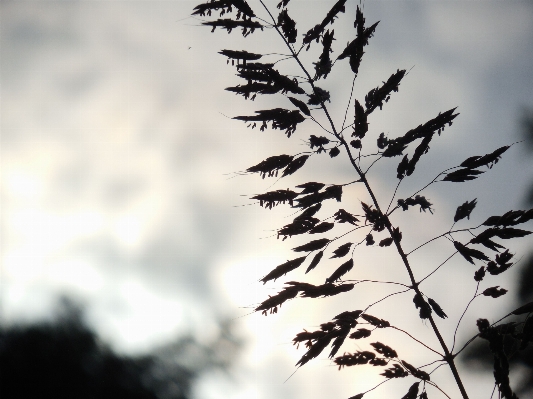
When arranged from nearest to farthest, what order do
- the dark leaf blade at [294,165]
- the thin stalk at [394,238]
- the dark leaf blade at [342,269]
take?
the thin stalk at [394,238]
the dark leaf blade at [342,269]
the dark leaf blade at [294,165]

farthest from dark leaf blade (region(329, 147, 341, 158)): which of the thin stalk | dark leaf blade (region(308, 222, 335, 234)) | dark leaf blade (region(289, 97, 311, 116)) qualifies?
dark leaf blade (region(308, 222, 335, 234))

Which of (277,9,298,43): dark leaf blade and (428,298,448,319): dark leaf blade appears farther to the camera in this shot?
(277,9,298,43): dark leaf blade

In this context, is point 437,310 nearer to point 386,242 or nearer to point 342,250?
point 386,242

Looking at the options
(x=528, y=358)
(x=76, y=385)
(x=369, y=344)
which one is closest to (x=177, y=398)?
(x=76, y=385)

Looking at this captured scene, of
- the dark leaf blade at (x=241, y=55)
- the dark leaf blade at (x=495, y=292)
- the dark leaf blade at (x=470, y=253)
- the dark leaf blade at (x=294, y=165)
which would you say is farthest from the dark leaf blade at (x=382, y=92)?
the dark leaf blade at (x=495, y=292)

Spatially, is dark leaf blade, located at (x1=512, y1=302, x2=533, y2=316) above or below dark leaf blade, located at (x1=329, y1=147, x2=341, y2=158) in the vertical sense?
below

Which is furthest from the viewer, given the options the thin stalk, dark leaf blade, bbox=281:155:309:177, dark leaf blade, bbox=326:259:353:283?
dark leaf blade, bbox=281:155:309:177

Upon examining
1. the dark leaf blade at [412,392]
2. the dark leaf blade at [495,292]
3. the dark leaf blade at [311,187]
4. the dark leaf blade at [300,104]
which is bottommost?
the dark leaf blade at [412,392]

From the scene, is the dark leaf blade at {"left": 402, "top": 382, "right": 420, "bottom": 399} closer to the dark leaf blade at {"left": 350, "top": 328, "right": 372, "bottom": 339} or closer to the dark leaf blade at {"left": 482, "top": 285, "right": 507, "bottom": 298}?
the dark leaf blade at {"left": 350, "top": 328, "right": 372, "bottom": 339}

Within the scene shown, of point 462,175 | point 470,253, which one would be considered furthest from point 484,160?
point 470,253

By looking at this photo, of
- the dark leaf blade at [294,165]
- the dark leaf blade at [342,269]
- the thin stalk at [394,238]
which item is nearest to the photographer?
the thin stalk at [394,238]

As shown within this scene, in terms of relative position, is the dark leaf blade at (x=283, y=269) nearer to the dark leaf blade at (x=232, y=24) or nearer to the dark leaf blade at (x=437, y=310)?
the dark leaf blade at (x=437, y=310)

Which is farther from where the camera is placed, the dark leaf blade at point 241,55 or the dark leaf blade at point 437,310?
the dark leaf blade at point 241,55
